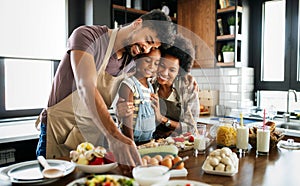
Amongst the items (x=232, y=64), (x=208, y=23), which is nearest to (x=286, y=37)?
(x=232, y=64)

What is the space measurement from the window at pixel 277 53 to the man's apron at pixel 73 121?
7.20ft

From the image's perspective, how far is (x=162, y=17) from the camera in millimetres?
1407

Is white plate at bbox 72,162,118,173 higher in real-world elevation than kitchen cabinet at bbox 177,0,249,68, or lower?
lower

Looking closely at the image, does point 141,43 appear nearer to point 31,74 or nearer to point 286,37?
point 31,74

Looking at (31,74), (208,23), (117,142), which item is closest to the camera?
(117,142)

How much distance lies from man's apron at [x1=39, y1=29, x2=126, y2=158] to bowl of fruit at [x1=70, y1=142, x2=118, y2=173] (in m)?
0.32

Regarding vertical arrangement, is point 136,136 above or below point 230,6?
below

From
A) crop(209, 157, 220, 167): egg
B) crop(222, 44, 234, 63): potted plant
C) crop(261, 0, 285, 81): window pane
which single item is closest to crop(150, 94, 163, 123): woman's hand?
crop(209, 157, 220, 167): egg

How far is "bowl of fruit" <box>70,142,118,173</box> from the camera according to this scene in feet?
3.36

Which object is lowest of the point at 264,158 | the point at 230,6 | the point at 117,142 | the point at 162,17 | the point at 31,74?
the point at 264,158

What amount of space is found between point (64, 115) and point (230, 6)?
7.59 ft

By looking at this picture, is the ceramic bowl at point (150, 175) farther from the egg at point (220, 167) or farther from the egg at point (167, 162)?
the egg at point (220, 167)

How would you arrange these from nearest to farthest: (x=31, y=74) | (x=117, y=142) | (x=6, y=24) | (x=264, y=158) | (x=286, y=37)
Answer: (x=117, y=142) < (x=264, y=158) < (x=6, y=24) < (x=31, y=74) < (x=286, y=37)

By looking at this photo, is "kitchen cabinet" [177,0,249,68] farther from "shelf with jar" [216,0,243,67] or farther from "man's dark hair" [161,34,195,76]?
"man's dark hair" [161,34,195,76]
